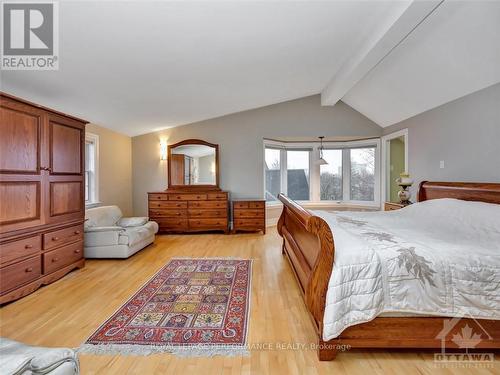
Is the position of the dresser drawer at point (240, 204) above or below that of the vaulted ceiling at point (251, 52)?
below

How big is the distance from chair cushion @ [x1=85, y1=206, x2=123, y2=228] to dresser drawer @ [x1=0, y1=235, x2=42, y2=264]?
99cm

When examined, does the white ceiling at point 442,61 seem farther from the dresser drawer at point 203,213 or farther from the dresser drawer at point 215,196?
the dresser drawer at point 203,213

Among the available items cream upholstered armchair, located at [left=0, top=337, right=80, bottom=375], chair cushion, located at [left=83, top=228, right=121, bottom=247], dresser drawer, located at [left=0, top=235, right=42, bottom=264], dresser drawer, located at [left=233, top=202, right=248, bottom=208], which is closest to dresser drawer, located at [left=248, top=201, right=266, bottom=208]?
dresser drawer, located at [left=233, top=202, right=248, bottom=208]

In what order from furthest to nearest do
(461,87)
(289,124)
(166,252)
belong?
(289,124)
(166,252)
(461,87)

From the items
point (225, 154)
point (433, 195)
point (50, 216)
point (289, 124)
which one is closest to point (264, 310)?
point (50, 216)

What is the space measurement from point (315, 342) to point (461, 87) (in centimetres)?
349

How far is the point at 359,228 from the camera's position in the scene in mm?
2352

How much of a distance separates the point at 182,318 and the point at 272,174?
14.7 ft

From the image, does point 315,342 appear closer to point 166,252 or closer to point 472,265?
point 472,265

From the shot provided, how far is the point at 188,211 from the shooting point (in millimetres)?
5105

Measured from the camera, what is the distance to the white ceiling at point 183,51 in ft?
6.85

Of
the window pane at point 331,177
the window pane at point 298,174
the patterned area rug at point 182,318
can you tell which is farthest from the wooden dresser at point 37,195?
the window pane at point 331,177

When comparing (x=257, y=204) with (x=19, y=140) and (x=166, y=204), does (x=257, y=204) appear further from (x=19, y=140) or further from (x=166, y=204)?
(x=19, y=140)

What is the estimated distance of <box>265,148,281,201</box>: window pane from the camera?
19.9 feet
